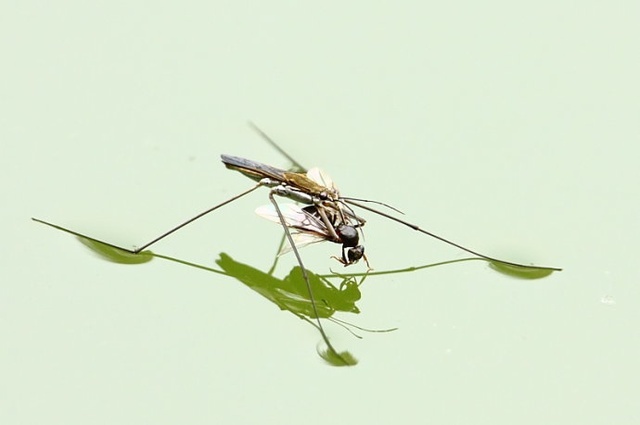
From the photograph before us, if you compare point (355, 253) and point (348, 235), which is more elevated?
point (348, 235)

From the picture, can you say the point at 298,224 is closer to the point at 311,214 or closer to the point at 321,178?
the point at 311,214

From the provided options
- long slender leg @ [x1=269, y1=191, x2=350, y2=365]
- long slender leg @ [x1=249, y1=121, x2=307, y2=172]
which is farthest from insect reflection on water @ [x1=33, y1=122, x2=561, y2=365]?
long slender leg @ [x1=249, y1=121, x2=307, y2=172]

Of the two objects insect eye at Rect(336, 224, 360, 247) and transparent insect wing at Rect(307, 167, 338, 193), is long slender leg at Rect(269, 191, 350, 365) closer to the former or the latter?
insect eye at Rect(336, 224, 360, 247)

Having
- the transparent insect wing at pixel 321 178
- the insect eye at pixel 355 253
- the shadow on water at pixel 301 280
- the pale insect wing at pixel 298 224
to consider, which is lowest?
the shadow on water at pixel 301 280

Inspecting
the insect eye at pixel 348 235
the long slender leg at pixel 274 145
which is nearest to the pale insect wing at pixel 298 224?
the insect eye at pixel 348 235

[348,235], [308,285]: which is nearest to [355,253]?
[348,235]

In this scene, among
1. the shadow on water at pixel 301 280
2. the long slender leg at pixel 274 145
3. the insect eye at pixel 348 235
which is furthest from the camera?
the long slender leg at pixel 274 145

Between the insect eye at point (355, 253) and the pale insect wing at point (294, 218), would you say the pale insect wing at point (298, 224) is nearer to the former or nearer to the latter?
the pale insect wing at point (294, 218)

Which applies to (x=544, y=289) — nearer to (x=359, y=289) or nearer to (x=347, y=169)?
(x=359, y=289)
